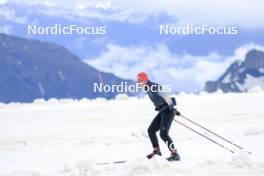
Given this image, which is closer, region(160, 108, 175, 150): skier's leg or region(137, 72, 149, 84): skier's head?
region(160, 108, 175, 150): skier's leg

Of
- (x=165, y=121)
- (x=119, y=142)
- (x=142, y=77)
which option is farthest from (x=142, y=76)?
(x=119, y=142)

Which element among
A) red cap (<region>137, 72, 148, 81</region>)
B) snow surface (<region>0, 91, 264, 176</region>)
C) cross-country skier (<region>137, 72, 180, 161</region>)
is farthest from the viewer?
red cap (<region>137, 72, 148, 81</region>)

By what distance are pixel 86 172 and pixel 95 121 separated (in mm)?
17175

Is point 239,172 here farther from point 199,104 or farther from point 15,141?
point 199,104

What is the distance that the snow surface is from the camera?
11.6 meters

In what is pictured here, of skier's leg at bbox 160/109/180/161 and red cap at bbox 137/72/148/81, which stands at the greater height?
red cap at bbox 137/72/148/81

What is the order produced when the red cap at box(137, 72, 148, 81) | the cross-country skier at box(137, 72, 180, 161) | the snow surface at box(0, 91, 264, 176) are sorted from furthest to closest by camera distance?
1. the red cap at box(137, 72, 148, 81)
2. the cross-country skier at box(137, 72, 180, 161)
3. the snow surface at box(0, 91, 264, 176)

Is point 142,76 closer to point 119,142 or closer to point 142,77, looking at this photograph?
point 142,77

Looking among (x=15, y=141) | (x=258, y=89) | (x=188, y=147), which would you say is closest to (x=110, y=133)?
(x=15, y=141)

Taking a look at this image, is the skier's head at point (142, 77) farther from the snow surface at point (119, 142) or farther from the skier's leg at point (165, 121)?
the snow surface at point (119, 142)

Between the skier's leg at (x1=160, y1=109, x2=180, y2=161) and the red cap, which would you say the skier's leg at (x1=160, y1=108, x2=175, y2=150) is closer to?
the skier's leg at (x1=160, y1=109, x2=180, y2=161)

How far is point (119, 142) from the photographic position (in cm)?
2059

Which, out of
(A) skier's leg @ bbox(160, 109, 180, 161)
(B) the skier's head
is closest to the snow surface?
(A) skier's leg @ bbox(160, 109, 180, 161)

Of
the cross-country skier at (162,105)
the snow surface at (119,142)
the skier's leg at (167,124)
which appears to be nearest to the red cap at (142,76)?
the cross-country skier at (162,105)
